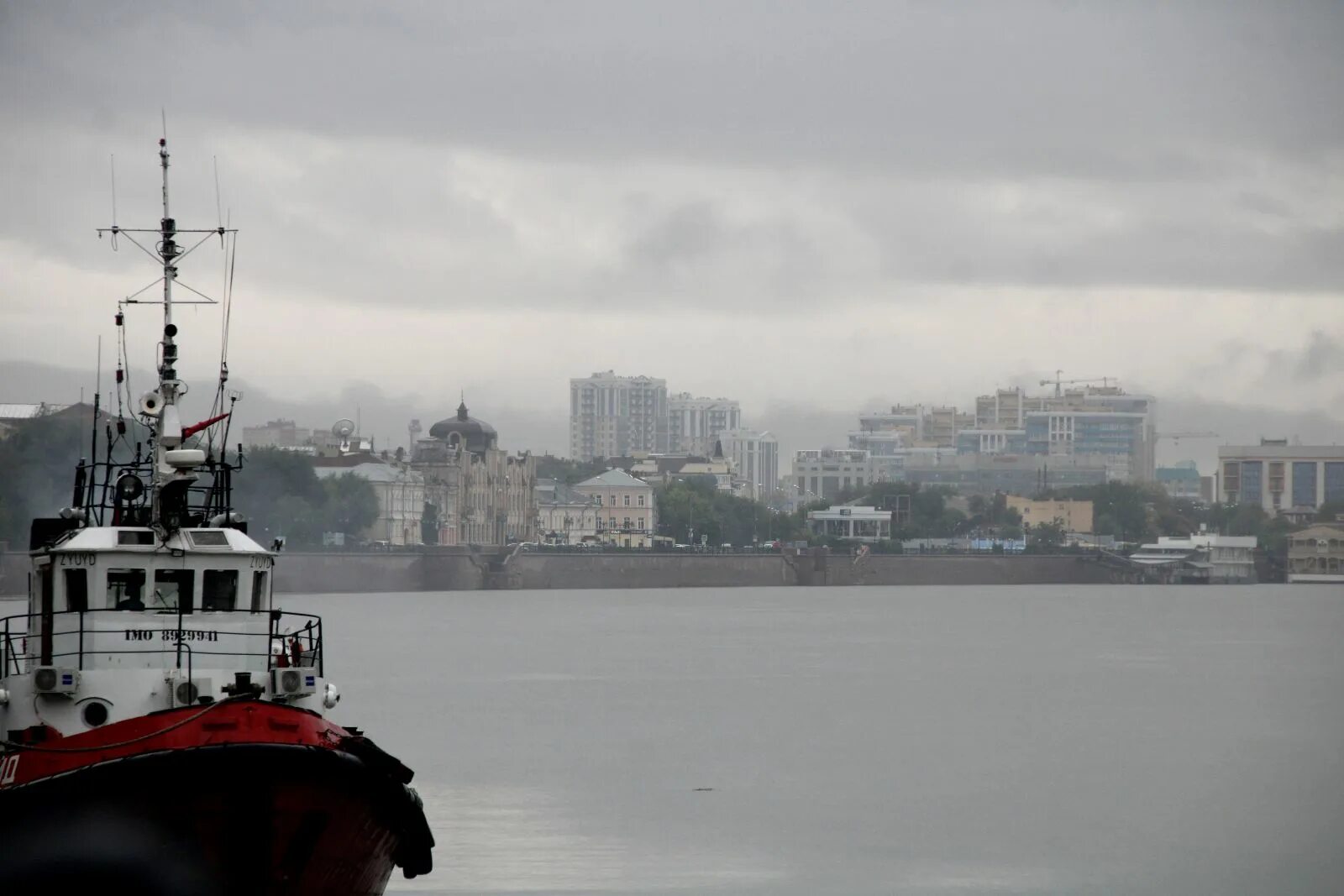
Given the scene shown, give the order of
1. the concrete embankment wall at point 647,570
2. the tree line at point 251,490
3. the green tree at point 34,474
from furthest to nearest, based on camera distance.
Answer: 1. the concrete embankment wall at point 647,570
2. the tree line at point 251,490
3. the green tree at point 34,474

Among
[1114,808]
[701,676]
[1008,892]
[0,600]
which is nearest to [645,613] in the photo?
[0,600]

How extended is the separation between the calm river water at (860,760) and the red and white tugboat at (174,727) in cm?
692

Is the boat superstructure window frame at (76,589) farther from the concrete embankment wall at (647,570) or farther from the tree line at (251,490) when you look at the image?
the concrete embankment wall at (647,570)

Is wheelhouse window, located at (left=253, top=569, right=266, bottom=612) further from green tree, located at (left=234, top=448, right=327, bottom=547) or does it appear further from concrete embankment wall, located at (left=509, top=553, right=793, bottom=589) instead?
concrete embankment wall, located at (left=509, top=553, right=793, bottom=589)

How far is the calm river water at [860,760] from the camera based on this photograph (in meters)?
28.6

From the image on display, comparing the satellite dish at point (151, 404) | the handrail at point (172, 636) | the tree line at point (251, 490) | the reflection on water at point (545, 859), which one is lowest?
the reflection on water at point (545, 859)

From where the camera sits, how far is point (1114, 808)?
34.7m

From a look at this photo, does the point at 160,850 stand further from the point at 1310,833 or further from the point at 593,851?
the point at 1310,833

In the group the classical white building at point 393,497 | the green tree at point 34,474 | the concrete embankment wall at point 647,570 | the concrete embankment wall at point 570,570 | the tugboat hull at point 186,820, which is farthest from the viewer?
the classical white building at point 393,497

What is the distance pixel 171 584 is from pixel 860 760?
23.6 meters

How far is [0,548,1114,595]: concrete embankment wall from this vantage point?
150250 mm

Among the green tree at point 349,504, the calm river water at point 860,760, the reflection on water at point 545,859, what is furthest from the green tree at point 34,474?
the green tree at point 349,504

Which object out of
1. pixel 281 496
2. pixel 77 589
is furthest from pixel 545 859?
pixel 281 496

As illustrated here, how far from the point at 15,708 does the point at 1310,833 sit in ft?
65.2
